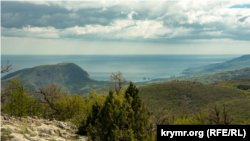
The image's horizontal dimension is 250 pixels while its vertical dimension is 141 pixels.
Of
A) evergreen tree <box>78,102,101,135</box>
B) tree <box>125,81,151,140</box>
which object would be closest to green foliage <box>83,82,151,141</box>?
tree <box>125,81,151,140</box>

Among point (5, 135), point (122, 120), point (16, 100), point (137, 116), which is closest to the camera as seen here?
point (5, 135)

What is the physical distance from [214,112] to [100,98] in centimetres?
2317

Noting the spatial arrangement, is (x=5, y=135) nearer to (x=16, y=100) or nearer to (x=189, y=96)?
(x=16, y=100)

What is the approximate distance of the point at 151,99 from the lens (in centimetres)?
13200

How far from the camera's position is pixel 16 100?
98.0ft

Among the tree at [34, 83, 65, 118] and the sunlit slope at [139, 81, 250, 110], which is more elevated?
the tree at [34, 83, 65, 118]

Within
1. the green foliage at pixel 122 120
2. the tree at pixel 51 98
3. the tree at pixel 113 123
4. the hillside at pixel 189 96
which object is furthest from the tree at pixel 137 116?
the hillside at pixel 189 96

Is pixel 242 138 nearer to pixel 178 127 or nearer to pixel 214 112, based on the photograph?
pixel 178 127

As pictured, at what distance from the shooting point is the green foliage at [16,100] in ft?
94.4

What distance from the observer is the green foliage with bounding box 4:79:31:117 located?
2878cm

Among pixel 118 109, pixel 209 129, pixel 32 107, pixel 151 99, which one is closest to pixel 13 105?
pixel 32 107

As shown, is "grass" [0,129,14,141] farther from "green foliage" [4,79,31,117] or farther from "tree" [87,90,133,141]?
"tree" [87,90,133,141]

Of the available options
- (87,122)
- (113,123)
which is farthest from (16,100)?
(113,123)

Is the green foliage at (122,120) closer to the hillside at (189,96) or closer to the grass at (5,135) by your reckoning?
the grass at (5,135)
